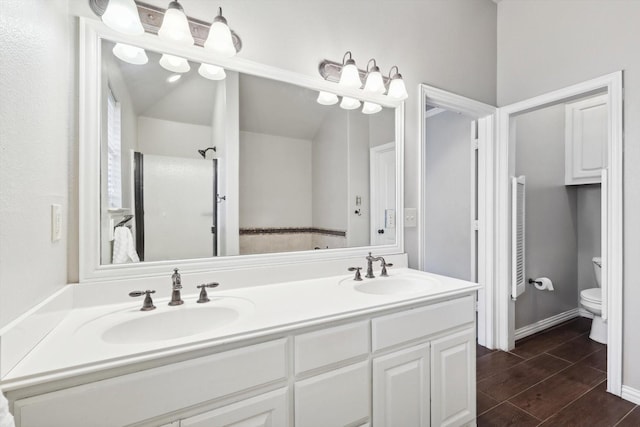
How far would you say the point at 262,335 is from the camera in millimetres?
912

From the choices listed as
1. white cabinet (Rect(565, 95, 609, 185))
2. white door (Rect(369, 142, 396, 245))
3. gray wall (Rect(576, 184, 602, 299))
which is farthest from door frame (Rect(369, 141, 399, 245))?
gray wall (Rect(576, 184, 602, 299))

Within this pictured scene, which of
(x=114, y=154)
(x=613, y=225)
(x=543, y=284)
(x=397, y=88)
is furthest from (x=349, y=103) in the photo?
(x=543, y=284)

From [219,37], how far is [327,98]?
658 millimetres

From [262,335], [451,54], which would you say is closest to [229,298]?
[262,335]

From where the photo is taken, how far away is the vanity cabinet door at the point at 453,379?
1336 mm

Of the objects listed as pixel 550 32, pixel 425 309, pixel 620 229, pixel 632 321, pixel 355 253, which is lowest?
pixel 632 321

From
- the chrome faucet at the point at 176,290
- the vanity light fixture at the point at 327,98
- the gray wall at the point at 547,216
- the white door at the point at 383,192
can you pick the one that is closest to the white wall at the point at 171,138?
the chrome faucet at the point at 176,290

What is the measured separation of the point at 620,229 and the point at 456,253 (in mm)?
1266

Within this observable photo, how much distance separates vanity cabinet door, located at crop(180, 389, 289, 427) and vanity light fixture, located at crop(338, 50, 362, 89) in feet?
5.04

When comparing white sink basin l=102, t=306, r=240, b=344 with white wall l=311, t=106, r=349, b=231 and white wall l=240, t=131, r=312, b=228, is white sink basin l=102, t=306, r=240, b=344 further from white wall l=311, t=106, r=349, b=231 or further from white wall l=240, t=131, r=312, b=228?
white wall l=311, t=106, r=349, b=231

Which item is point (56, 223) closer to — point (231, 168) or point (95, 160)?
point (95, 160)

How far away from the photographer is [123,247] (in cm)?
122

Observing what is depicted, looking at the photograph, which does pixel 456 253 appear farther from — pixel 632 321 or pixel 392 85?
pixel 392 85

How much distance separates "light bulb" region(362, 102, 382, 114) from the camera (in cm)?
187
